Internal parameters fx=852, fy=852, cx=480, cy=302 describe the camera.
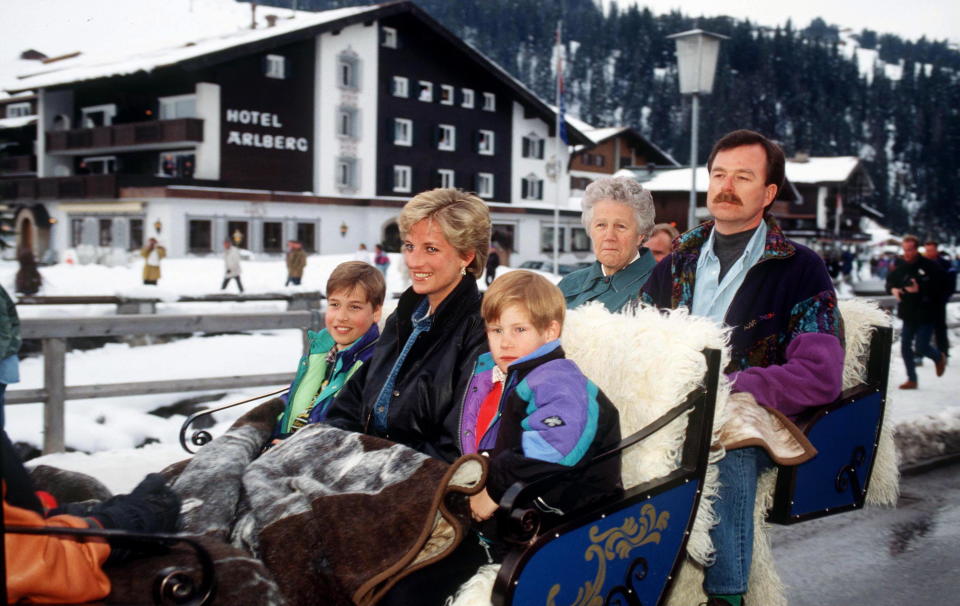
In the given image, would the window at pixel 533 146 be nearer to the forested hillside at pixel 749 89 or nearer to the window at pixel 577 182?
the window at pixel 577 182

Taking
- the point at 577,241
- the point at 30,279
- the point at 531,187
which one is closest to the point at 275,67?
the point at 531,187

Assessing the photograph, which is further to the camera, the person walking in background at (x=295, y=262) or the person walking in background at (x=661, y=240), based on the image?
the person walking in background at (x=295, y=262)

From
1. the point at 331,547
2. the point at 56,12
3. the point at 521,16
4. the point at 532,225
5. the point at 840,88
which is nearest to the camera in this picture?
the point at 56,12

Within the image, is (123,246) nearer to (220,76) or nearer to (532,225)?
(220,76)

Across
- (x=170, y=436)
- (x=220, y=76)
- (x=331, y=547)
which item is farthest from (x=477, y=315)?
(x=220, y=76)

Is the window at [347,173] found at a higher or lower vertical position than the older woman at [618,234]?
higher

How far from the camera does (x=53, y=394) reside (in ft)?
19.8

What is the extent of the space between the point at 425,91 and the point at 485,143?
545cm

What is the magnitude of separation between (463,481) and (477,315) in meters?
0.86

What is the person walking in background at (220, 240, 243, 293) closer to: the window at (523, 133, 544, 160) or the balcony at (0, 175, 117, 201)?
the balcony at (0, 175, 117, 201)

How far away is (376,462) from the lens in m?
2.59

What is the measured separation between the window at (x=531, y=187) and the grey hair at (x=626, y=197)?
48370 mm

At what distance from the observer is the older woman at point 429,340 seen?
10.0 feet

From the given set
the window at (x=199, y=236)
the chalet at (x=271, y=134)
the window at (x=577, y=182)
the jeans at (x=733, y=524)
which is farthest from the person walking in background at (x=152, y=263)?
the window at (x=577, y=182)
